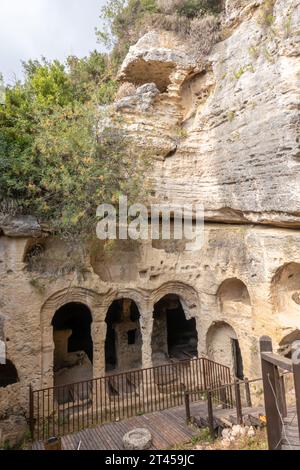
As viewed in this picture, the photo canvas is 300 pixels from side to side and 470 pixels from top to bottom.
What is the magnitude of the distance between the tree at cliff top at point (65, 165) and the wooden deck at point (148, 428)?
582 centimetres

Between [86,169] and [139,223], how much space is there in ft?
9.28

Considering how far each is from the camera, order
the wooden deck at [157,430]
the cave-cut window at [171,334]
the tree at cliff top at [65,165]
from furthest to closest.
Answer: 1. the cave-cut window at [171,334]
2. the tree at cliff top at [65,165]
3. the wooden deck at [157,430]

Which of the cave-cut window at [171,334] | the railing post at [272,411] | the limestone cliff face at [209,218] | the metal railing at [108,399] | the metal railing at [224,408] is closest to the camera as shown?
the railing post at [272,411]

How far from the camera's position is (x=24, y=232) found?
9664 millimetres

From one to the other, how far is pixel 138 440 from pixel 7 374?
16.8ft

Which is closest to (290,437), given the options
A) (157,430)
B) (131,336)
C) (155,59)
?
(157,430)

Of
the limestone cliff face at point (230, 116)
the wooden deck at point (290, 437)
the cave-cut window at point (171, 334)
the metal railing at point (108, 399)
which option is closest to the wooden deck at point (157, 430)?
the metal railing at point (108, 399)

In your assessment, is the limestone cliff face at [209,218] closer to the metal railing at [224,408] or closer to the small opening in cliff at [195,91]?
the small opening in cliff at [195,91]

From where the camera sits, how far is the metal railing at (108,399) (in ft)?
31.2

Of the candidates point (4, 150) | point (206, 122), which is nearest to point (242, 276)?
point (206, 122)

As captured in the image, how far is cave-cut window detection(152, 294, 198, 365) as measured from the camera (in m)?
14.4

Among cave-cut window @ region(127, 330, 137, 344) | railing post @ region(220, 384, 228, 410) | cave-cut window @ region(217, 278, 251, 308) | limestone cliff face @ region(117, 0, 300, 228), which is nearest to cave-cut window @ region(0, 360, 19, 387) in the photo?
cave-cut window @ region(127, 330, 137, 344)

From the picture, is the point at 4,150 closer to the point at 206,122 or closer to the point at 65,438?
the point at 206,122

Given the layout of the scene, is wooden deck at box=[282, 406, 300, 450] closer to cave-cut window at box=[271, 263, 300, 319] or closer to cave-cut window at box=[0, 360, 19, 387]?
cave-cut window at box=[271, 263, 300, 319]
